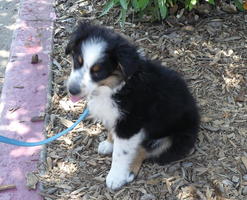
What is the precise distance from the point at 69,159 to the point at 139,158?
2.28ft

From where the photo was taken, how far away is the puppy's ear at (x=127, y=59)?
9.68 feet

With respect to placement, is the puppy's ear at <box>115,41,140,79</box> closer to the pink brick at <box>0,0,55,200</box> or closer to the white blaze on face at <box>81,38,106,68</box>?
the white blaze on face at <box>81,38,106,68</box>

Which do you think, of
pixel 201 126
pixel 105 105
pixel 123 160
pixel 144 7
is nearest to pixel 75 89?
pixel 105 105

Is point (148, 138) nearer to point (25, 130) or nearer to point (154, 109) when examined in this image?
point (154, 109)

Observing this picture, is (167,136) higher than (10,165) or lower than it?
higher

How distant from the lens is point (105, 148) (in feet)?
12.8

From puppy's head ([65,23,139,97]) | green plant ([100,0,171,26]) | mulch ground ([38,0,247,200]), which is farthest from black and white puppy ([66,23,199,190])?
green plant ([100,0,171,26])

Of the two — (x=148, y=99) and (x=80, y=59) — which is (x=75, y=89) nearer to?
(x=80, y=59)

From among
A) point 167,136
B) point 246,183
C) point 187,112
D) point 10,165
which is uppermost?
point 187,112

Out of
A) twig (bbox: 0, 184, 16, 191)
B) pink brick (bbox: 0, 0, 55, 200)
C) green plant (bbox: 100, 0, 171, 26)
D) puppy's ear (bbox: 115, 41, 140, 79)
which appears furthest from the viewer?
green plant (bbox: 100, 0, 171, 26)

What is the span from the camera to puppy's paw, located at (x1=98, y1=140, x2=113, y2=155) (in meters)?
3.88

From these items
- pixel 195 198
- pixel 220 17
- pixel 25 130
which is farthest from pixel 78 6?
pixel 195 198

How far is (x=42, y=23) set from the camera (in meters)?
5.59

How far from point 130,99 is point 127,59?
44cm
